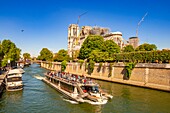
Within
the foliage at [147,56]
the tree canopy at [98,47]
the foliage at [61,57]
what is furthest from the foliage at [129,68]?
the foliage at [61,57]

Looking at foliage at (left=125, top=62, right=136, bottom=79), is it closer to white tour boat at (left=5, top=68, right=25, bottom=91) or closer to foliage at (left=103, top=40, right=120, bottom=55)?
white tour boat at (left=5, top=68, right=25, bottom=91)

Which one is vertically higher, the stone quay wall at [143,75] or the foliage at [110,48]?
the foliage at [110,48]

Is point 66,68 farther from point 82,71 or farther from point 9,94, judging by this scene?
point 9,94

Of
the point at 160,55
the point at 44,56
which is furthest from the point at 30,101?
the point at 44,56

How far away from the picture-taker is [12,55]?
7100 cm

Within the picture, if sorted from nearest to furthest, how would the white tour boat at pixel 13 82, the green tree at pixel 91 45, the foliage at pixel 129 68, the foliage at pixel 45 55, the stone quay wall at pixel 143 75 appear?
1. the white tour boat at pixel 13 82
2. the stone quay wall at pixel 143 75
3. the foliage at pixel 129 68
4. the green tree at pixel 91 45
5. the foliage at pixel 45 55

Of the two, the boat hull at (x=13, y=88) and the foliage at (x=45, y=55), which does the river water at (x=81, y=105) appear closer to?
the boat hull at (x=13, y=88)

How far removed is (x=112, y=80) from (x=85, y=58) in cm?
2785

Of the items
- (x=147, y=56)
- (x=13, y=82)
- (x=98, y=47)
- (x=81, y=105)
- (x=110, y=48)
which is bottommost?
(x=81, y=105)

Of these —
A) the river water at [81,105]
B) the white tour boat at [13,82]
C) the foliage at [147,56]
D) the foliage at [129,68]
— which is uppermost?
the foliage at [147,56]

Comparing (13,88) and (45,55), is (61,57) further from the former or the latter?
(13,88)

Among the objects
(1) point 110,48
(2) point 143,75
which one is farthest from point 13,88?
(1) point 110,48

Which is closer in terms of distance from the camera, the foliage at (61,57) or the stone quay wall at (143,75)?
the stone quay wall at (143,75)

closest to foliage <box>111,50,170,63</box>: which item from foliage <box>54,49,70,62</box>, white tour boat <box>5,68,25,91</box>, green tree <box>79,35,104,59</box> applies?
green tree <box>79,35,104,59</box>
